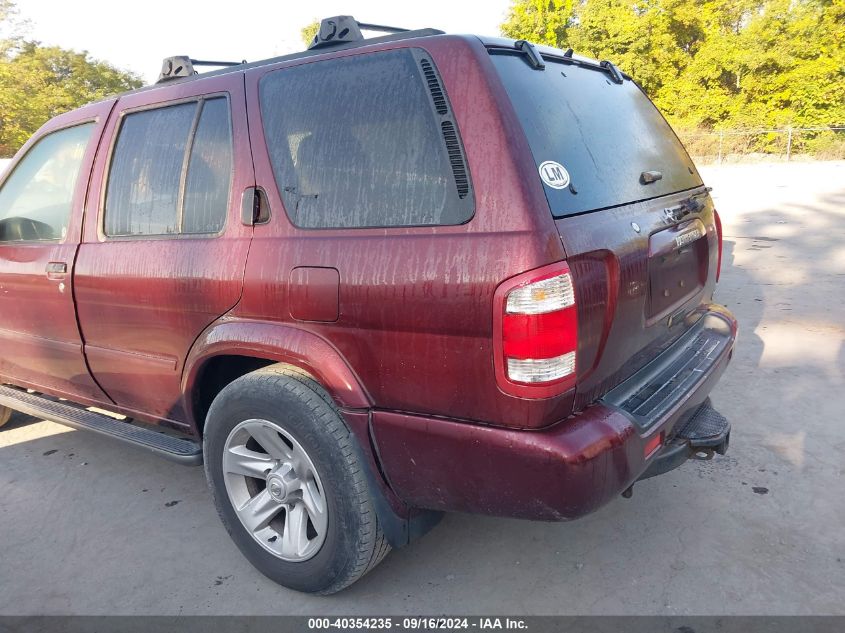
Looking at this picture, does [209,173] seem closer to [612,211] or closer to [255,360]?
[255,360]

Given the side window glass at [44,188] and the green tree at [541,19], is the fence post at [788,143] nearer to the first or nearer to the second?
the green tree at [541,19]

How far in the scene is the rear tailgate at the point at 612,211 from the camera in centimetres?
192

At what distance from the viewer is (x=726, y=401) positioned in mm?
3834

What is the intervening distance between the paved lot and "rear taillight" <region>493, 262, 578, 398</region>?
3.38ft

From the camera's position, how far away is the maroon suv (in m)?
1.84

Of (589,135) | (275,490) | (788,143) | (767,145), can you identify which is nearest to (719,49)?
(767,145)

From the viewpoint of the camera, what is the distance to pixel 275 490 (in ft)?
7.86

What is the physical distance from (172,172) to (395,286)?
1358 mm

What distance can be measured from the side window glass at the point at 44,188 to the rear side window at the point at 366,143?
4.48 feet

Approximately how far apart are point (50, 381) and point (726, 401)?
399cm

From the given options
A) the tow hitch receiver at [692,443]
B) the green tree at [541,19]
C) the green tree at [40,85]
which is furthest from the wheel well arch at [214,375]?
the green tree at [541,19]

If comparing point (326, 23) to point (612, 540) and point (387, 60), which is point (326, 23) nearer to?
point (387, 60)

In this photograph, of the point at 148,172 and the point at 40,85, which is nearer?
the point at 148,172

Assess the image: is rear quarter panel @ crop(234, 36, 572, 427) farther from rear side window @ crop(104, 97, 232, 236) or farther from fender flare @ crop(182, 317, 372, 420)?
rear side window @ crop(104, 97, 232, 236)
